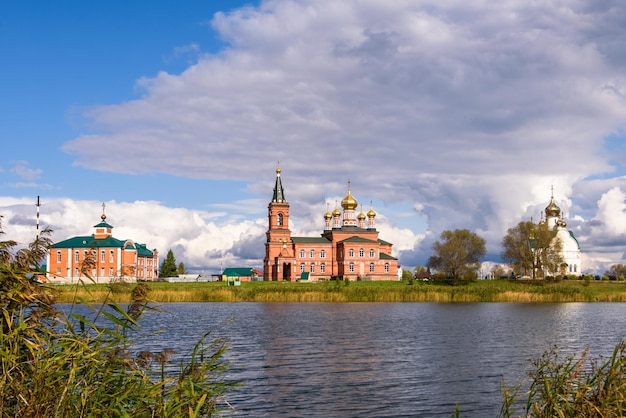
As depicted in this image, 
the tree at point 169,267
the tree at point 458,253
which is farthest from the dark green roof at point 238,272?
the tree at point 458,253

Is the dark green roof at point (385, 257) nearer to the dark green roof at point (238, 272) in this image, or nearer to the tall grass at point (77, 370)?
the dark green roof at point (238, 272)

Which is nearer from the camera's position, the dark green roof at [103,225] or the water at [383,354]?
the water at [383,354]

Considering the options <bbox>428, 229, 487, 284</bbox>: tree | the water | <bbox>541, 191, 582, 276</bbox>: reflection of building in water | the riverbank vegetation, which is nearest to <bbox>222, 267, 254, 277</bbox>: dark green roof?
<bbox>428, 229, 487, 284</bbox>: tree

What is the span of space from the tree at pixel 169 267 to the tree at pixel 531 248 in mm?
60663

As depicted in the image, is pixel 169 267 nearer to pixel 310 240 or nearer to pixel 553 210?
pixel 310 240

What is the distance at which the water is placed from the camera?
1805 centimetres

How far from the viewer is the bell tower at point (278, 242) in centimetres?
10619

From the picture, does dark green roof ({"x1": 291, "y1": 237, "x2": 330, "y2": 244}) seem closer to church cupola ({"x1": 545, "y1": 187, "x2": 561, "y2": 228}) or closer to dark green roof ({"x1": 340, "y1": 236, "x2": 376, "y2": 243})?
dark green roof ({"x1": 340, "y1": 236, "x2": 376, "y2": 243})

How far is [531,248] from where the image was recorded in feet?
317

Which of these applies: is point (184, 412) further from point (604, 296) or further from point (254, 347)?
point (604, 296)

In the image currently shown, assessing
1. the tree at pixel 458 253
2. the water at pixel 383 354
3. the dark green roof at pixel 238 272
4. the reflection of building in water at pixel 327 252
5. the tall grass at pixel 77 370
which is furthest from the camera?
the dark green roof at pixel 238 272

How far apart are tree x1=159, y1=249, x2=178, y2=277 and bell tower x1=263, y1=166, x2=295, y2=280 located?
22538mm

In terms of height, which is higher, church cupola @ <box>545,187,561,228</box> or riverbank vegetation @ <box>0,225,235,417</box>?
church cupola @ <box>545,187,561,228</box>

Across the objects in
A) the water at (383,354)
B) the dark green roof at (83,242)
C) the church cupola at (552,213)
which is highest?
the church cupola at (552,213)
